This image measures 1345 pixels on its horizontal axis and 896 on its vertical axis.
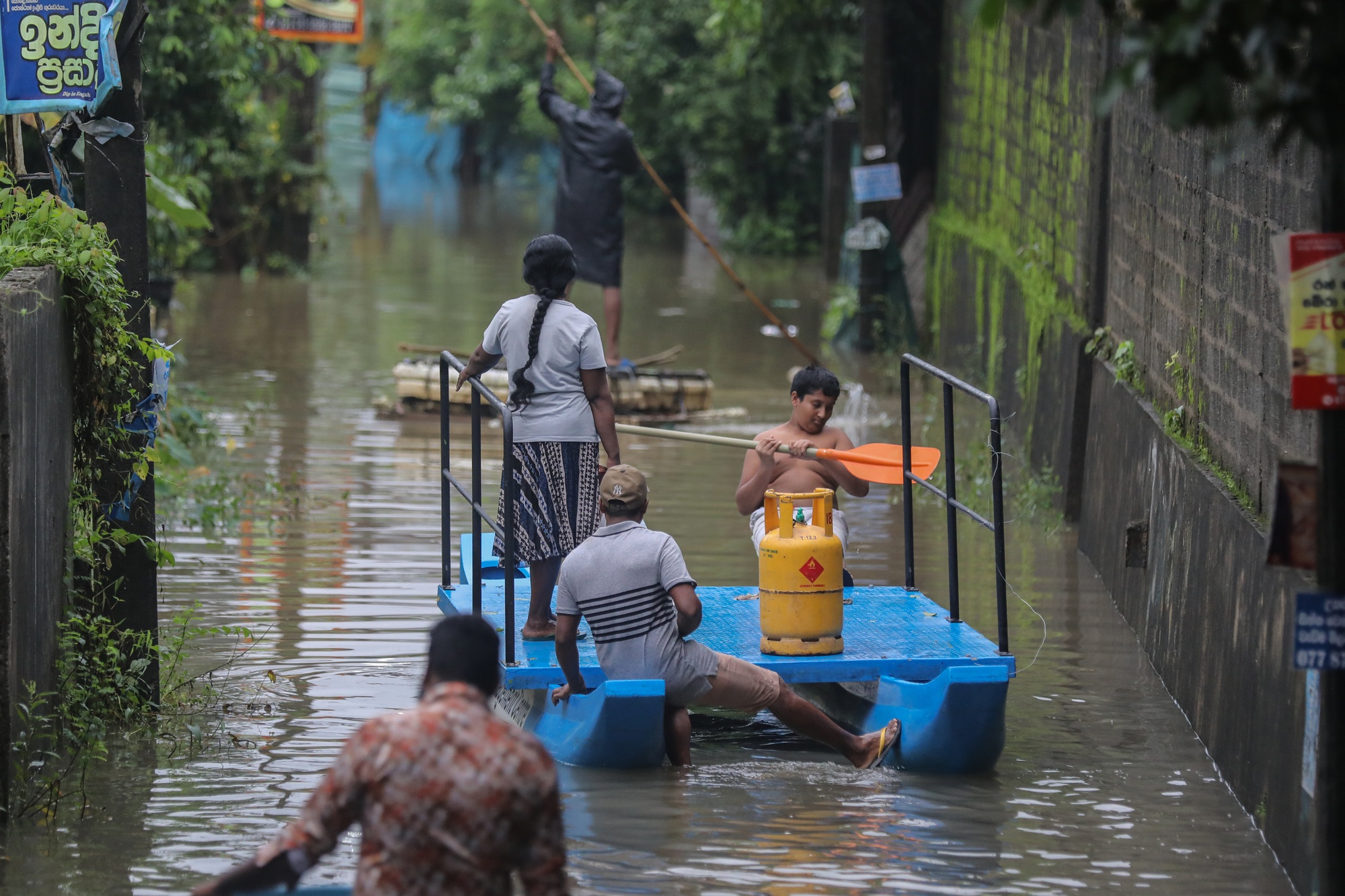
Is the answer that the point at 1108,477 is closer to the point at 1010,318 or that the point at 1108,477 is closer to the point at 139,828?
the point at 1010,318

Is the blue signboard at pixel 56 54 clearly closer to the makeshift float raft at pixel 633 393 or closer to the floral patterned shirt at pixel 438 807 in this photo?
the floral patterned shirt at pixel 438 807

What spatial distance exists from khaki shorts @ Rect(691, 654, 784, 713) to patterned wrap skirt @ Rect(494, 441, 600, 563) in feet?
2.76

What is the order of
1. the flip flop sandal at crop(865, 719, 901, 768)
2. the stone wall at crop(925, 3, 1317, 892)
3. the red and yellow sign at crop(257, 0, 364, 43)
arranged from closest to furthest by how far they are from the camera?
the stone wall at crop(925, 3, 1317, 892)
the flip flop sandal at crop(865, 719, 901, 768)
the red and yellow sign at crop(257, 0, 364, 43)

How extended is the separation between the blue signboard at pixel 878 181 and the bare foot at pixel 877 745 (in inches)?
438

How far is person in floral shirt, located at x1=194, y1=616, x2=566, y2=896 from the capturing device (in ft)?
11.3

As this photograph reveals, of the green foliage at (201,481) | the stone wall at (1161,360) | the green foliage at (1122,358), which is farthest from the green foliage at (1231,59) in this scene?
the green foliage at (201,481)

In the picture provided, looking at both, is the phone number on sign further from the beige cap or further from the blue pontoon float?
the beige cap

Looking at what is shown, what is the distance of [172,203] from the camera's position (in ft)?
37.3

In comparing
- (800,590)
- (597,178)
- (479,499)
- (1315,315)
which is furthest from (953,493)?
(597,178)

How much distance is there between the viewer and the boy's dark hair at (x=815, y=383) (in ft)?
24.4

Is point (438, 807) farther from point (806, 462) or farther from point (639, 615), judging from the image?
point (806, 462)

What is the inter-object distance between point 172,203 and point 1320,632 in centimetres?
883

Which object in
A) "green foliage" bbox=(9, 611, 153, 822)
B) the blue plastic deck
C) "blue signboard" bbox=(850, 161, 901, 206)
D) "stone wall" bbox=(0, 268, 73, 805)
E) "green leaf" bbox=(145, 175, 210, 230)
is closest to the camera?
"stone wall" bbox=(0, 268, 73, 805)

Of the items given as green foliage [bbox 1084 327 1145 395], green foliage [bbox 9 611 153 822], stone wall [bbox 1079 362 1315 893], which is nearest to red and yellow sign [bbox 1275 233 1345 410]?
stone wall [bbox 1079 362 1315 893]
